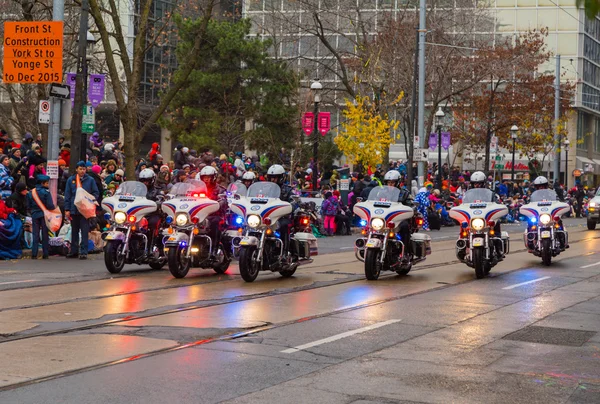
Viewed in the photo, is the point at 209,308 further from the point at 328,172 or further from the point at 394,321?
the point at 328,172

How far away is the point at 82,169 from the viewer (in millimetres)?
20781

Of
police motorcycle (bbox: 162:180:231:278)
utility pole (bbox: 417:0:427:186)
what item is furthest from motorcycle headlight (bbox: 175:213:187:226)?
utility pole (bbox: 417:0:427:186)

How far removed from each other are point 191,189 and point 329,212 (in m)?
14.1

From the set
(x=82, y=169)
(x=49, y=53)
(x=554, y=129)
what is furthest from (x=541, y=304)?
(x=554, y=129)

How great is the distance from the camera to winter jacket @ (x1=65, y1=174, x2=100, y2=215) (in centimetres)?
2072

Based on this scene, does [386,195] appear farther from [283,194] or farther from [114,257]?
[114,257]

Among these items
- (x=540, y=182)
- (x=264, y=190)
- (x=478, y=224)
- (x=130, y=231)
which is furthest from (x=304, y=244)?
(x=540, y=182)

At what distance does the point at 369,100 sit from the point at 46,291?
3414 cm

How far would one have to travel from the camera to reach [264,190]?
16719 millimetres

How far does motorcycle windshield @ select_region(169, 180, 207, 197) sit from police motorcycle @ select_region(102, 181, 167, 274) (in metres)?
0.77

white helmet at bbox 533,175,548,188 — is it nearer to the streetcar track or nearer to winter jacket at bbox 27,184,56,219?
the streetcar track

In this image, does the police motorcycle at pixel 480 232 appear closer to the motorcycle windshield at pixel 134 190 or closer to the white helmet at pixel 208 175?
the white helmet at pixel 208 175

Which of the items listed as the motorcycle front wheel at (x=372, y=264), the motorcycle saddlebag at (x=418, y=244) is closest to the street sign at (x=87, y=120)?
the motorcycle saddlebag at (x=418, y=244)

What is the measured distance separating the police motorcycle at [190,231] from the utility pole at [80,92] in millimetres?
6886
